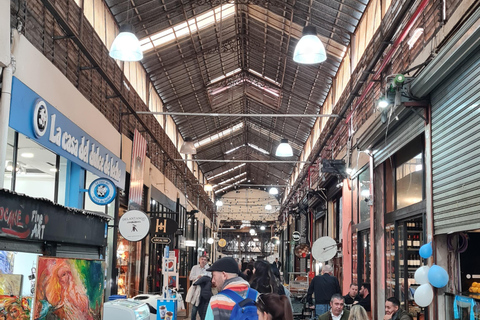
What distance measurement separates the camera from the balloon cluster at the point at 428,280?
6.43m

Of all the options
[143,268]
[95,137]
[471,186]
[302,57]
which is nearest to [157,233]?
[143,268]

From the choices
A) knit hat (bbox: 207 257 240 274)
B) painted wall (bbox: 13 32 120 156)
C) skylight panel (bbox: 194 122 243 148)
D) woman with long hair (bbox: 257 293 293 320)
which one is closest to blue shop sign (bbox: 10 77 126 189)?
painted wall (bbox: 13 32 120 156)

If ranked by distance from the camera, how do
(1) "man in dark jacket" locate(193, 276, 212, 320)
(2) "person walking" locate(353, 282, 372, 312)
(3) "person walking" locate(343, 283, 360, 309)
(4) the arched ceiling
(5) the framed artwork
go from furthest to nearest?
(4) the arched ceiling → (5) the framed artwork → (2) "person walking" locate(353, 282, 372, 312) → (3) "person walking" locate(343, 283, 360, 309) → (1) "man in dark jacket" locate(193, 276, 212, 320)

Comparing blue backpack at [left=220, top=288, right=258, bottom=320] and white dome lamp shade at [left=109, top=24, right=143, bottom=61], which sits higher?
white dome lamp shade at [left=109, top=24, right=143, bottom=61]

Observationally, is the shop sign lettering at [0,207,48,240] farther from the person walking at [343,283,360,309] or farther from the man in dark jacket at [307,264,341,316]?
the man in dark jacket at [307,264,341,316]

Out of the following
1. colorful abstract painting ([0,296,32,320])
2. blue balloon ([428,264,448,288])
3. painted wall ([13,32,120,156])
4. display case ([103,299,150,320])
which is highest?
painted wall ([13,32,120,156])

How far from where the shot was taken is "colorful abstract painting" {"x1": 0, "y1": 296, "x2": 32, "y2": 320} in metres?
4.33

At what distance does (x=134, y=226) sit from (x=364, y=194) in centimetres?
487

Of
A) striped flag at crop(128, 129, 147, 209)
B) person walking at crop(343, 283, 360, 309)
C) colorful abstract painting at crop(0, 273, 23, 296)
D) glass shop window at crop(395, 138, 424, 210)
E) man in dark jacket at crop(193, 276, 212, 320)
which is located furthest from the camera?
striped flag at crop(128, 129, 147, 209)

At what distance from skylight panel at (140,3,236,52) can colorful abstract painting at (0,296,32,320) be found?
36.1ft

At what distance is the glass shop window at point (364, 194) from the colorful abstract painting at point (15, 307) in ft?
25.6

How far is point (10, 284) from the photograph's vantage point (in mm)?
4539

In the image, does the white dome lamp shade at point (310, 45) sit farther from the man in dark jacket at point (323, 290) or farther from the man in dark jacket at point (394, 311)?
the man in dark jacket at point (323, 290)

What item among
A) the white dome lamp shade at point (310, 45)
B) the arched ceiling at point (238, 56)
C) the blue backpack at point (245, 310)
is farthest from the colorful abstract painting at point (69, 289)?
the arched ceiling at point (238, 56)
